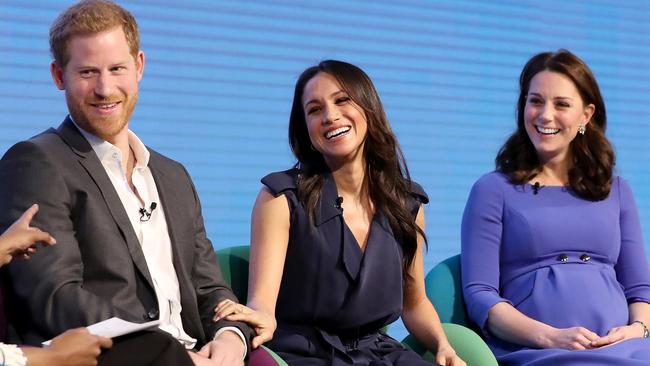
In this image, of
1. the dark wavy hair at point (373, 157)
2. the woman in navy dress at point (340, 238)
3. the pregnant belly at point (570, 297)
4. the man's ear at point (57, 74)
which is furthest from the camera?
the pregnant belly at point (570, 297)

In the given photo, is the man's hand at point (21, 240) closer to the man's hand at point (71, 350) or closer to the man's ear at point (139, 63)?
the man's hand at point (71, 350)

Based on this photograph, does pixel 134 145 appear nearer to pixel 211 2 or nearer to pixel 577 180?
pixel 577 180

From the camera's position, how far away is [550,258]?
12.6 feet

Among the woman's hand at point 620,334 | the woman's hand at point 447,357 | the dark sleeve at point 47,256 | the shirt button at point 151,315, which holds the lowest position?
the woman's hand at point 620,334

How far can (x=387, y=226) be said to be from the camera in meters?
3.51

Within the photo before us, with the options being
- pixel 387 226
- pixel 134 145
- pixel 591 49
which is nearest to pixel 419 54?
pixel 591 49

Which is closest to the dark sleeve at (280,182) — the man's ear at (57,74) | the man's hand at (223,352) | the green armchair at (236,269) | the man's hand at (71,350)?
the green armchair at (236,269)

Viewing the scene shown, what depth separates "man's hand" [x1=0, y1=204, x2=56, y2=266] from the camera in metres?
2.41

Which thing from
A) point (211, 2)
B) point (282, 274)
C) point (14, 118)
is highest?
point (211, 2)

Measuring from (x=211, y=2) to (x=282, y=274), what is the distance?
1852mm

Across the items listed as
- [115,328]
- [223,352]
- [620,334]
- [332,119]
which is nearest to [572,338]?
[620,334]

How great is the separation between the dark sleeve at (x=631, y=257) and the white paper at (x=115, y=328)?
1963 millimetres

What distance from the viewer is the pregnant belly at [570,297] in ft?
12.3

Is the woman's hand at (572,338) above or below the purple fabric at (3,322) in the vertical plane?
below
